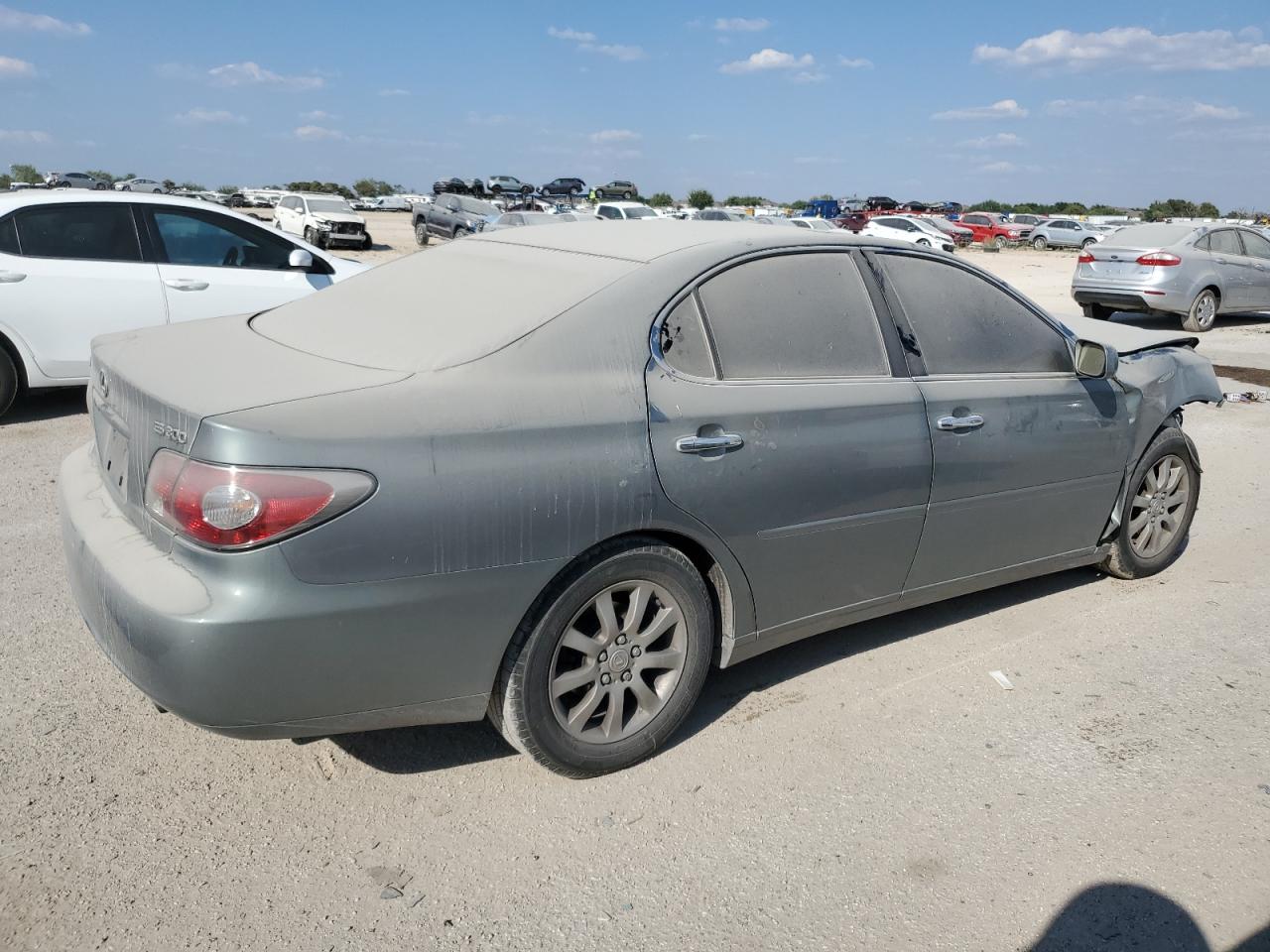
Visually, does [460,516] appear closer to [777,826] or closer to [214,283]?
[777,826]

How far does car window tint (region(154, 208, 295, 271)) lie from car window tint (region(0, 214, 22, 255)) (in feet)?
3.00

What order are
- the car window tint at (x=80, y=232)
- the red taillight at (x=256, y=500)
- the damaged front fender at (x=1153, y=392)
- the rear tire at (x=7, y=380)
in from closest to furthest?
the red taillight at (x=256, y=500) < the damaged front fender at (x=1153, y=392) < the rear tire at (x=7, y=380) < the car window tint at (x=80, y=232)

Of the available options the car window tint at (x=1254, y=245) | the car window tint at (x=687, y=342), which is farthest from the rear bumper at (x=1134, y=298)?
the car window tint at (x=687, y=342)

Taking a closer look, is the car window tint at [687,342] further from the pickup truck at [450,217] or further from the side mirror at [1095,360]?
the pickup truck at [450,217]

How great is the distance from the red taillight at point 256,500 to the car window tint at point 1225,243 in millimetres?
16093

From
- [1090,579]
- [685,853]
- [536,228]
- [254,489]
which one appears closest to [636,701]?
[685,853]

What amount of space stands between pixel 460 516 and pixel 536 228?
1.89m

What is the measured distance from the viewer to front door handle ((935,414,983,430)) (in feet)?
12.4

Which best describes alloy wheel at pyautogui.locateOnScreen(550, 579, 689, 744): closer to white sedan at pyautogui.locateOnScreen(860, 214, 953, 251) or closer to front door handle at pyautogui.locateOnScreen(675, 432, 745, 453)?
front door handle at pyautogui.locateOnScreen(675, 432, 745, 453)

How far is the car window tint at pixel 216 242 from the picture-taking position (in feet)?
25.5

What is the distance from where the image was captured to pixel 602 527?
9.71 feet

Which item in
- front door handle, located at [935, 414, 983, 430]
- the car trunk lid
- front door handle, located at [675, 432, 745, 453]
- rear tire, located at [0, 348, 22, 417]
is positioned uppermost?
the car trunk lid

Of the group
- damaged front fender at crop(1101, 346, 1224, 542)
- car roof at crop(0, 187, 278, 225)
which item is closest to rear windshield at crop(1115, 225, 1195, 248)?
damaged front fender at crop(1101, 346, 1224, 542)

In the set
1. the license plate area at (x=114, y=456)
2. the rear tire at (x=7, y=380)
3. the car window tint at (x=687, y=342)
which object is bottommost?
the rear tire at (x=7, y=380)
